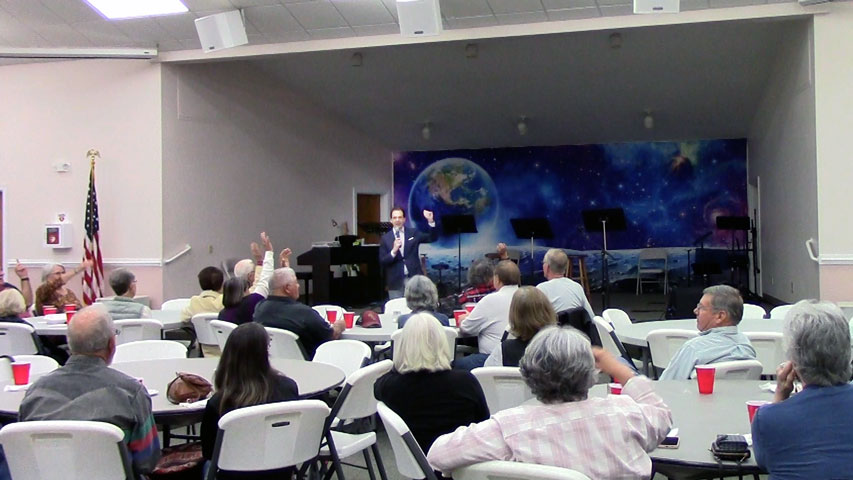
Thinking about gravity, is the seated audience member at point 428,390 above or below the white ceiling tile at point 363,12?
below

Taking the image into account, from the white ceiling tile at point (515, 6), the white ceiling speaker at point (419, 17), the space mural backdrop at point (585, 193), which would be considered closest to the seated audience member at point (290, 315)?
the white ceiling speaker at point (419, 17)

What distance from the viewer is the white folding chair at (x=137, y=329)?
538 centimetres

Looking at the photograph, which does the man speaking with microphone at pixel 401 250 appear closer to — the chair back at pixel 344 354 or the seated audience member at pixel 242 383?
the chair back at pixel 344 354

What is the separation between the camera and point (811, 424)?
198 centimetres

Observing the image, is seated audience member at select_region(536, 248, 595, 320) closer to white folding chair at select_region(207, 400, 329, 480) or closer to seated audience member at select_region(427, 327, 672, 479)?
white folding chair at select_region(207, 400, 329, 480)

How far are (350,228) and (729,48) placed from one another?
→ 297 inches

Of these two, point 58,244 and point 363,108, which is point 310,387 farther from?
point 363,108

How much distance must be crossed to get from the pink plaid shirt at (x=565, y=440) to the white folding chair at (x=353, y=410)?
123 cm

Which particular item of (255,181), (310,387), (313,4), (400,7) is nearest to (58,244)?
(255,181)

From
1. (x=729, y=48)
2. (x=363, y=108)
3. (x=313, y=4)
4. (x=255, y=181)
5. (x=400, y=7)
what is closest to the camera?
(x=400, y=7)

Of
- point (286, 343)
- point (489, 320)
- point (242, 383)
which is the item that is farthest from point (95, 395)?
point (489, 320)

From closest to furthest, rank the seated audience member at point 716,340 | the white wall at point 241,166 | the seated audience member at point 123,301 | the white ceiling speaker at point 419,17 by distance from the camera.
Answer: the seated audience member at point 716,340 < the seated audience member at point 123,301 < the white ceiling speaker at point 419,17 < the white wall at point 241,166

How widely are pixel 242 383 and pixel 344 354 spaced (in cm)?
153

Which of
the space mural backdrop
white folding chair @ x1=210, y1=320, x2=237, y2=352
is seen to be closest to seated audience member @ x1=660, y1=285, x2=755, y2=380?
white folding chair @ x1=210, y1=320, x2=237, y2=352
